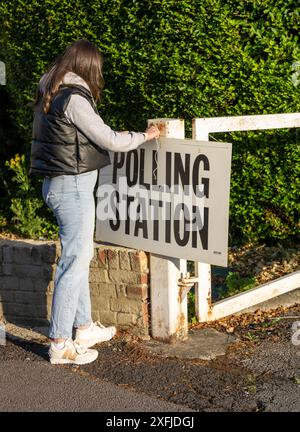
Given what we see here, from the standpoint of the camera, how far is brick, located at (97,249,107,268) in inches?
210

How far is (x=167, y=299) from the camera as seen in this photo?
5.13 meters

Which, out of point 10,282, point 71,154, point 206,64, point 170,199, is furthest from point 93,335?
point 206,64

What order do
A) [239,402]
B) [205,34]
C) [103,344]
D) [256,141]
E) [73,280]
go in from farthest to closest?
[256,141]
[205,34]
[103,344]
[73,280]
[239,402]

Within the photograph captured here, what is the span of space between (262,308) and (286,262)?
74 centimetres

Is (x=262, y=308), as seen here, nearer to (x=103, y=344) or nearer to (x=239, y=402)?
(x=103, y=344)

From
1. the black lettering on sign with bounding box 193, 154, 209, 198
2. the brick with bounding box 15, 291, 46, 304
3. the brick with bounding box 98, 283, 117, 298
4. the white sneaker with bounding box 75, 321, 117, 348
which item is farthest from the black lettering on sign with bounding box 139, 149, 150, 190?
the brick with bounding box 15, 291, 46, 304

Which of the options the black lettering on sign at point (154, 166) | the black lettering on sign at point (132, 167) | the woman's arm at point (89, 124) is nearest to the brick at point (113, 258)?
the black lettering on sign at point (132, 167)

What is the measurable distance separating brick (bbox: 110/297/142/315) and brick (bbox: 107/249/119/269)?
22 centimetres

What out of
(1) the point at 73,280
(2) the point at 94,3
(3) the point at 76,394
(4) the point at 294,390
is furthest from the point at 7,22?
(4) the point at 294,390

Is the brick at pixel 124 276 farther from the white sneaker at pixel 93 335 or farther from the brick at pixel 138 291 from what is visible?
the white sneaker at pixel 93 335

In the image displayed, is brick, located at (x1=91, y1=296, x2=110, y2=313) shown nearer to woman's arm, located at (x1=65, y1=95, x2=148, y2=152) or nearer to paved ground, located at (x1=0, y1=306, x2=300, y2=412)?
paved ground, located at (x1=0, y1=306, x2=300, y2=412)

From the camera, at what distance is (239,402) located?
4.26 m

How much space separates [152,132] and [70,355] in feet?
4.59

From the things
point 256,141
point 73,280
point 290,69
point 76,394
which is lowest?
point 76,394
